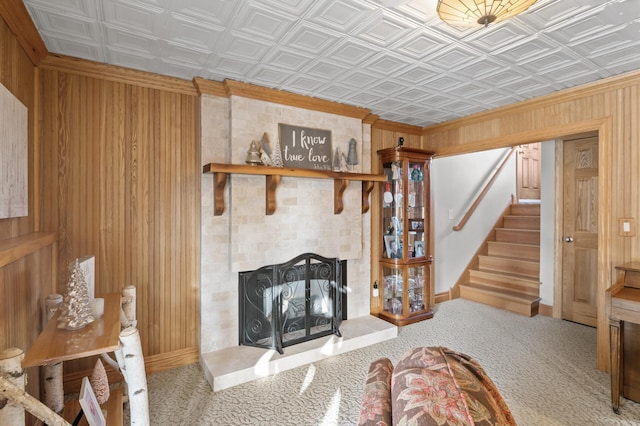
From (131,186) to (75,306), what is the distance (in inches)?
52.6

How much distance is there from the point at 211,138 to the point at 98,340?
6.19 ft

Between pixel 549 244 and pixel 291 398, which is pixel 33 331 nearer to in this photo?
pixel 291 398

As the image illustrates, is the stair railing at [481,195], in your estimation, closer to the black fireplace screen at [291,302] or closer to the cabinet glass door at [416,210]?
the cabinet glass door at [416,210]

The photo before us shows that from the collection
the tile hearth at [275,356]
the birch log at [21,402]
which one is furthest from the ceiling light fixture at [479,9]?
the tile hearth at [275,356]

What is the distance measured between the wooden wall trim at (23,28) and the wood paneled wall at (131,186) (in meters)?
0.17

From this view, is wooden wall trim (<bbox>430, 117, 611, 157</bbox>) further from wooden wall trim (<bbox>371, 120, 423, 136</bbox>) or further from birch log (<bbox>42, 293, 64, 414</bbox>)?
birch log (<bbox>42, 293, 64, 414</bbox>)

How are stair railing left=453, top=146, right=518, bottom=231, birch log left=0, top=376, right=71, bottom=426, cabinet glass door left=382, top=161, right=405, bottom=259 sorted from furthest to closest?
stair railing left=453, top=146, right=518, bottom=231 < cabinet glass door left=382, top=161, right=405, bottom=259 < birch log left=0, top=376, right=71, bottom=426

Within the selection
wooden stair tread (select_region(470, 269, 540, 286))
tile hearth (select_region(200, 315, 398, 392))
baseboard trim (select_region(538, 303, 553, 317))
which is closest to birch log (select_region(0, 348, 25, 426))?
tile hearth (select_region(200, 315, 398, 392))

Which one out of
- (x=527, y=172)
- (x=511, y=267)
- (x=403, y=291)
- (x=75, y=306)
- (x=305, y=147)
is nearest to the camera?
(x=75, y=306)

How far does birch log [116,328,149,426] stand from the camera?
58.7 inches

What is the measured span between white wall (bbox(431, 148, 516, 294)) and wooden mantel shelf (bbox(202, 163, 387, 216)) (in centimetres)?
158

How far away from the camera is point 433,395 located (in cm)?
77

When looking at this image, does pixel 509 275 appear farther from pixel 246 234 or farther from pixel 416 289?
pixel 246 234

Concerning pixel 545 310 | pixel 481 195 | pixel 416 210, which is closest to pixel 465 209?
pixel 481 195
